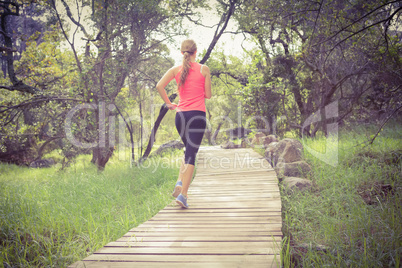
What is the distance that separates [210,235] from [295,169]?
3261 millimetres

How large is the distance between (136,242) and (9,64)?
5775 mm

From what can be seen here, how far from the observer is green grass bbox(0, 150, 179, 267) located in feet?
10.1

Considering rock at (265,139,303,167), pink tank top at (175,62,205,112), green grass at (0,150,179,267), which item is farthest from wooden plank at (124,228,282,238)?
rock at (265,139,303,167)

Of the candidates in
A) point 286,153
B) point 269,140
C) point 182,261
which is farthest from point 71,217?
point 269,140

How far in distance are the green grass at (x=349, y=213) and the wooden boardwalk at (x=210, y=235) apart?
0.26 meters

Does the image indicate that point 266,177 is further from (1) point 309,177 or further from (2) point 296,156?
(2) point 296,156

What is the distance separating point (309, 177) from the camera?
17.0ft

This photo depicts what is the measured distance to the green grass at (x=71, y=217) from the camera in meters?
3.08

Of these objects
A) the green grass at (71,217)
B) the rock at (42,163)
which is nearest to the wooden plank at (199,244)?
the green grass at (71,217)

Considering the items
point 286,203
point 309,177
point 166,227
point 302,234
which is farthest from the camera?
point 309,177

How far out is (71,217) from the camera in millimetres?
3947

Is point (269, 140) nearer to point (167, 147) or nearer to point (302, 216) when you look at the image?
point (302, 216)

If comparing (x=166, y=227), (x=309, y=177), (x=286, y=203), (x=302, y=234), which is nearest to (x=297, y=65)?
(x=309, y=177)

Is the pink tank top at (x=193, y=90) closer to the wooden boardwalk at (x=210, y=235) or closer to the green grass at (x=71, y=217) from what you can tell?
the wooden boardwalk at (x=210, y=235)
